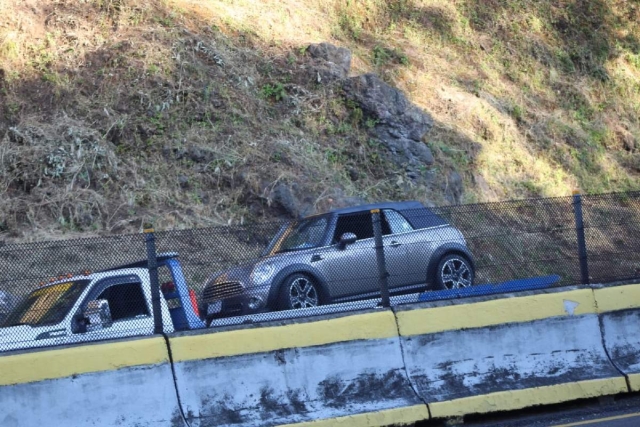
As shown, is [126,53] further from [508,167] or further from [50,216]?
[508,167]

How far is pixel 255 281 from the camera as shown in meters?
9.32

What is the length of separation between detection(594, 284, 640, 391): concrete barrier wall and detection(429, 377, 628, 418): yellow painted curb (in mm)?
327

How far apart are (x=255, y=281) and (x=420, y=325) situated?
181 cm

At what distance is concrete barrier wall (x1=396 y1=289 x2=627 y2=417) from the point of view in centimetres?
860

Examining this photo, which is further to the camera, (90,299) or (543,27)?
(543,27)

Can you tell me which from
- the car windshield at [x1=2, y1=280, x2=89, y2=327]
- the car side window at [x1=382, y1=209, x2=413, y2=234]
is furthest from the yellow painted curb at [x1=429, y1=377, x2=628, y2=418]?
the car windshield at [x1=2, y1=280, x2=89, y2=327]

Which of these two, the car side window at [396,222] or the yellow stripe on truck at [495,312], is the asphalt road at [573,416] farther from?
the car side window at [396,222]

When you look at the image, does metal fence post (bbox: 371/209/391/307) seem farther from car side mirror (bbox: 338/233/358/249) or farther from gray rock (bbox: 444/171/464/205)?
gray rock (bbox: 444/171/464/205)

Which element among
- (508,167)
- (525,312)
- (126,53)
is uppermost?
(126,53)

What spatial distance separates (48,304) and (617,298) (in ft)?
18.9

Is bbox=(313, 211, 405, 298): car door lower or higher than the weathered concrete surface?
higher

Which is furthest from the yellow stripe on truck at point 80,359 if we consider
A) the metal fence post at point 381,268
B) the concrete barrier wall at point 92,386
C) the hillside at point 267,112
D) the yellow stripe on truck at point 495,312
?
the hillside at point 267,112

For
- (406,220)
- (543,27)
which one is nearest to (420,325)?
(406,220)

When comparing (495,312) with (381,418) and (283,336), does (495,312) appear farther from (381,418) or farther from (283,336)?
(283,336)
